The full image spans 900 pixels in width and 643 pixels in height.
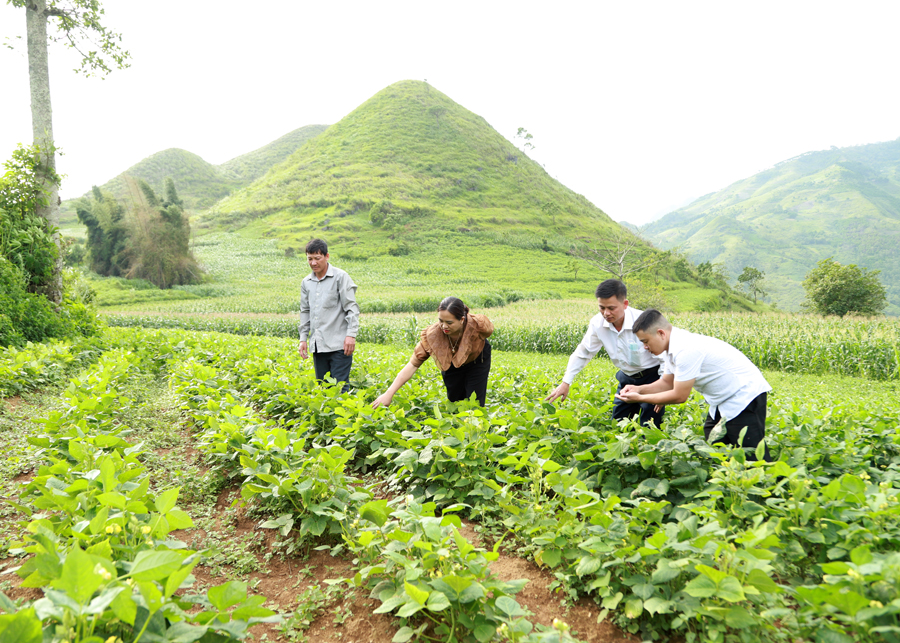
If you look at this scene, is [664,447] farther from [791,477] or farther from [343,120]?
[343,120]

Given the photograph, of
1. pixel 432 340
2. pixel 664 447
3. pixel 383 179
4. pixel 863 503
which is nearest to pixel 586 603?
pixel 664 447

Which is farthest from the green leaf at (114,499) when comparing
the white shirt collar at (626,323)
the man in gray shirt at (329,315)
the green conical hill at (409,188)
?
the green conical hill at (409,188)

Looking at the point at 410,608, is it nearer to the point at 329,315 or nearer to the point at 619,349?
the point at 619,349

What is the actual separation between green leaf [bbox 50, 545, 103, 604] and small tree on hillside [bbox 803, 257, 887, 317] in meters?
50.6

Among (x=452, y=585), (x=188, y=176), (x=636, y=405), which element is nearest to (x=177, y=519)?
(x=452, y=585)

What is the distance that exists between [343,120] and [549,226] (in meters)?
56.7

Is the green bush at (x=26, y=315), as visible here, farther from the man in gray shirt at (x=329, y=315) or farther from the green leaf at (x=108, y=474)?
the green leaf at (x=108, y=474)

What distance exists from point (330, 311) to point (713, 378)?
433 centimetres

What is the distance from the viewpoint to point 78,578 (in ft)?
4.52

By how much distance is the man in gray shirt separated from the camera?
596cm

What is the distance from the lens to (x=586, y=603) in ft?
8.25

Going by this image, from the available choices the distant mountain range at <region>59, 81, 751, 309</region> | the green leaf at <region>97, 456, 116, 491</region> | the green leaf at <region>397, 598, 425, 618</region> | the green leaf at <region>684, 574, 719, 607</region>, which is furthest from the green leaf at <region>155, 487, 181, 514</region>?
the distant mountain range at <region>59, 81, 751, 309</region>

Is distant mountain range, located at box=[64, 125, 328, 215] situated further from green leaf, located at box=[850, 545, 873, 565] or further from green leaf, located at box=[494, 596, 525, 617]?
green leaf, located at box=[850, 545, 873, 565]

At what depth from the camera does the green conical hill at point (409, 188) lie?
71.9 metres
